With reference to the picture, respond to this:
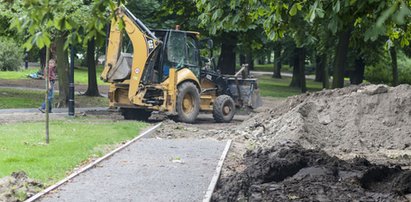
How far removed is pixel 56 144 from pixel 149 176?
3.57m

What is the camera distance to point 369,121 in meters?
18.4

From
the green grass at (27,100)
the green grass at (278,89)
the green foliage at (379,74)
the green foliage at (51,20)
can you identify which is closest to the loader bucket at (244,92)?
the green grass at (27,100)

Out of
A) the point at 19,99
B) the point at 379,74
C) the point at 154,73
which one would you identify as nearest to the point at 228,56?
the point at 19,99

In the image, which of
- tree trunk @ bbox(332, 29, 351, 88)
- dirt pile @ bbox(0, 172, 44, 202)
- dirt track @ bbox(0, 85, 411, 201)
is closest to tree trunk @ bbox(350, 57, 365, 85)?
tree trunk @ bbox(332, 29, 351, 88)

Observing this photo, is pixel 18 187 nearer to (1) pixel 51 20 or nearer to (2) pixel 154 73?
(1) pixel 51 20

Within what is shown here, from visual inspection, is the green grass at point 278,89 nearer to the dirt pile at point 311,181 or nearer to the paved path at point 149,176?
the paved path at point 149,176

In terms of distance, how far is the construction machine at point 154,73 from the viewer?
2094cm

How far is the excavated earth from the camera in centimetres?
965

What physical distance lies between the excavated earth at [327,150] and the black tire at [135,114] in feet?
12.6

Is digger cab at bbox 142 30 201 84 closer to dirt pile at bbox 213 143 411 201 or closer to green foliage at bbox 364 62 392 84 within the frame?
dirt pile at bbox 213 143 411 201

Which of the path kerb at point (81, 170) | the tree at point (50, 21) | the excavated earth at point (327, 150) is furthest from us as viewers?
the excavated earth at point (327, 150)

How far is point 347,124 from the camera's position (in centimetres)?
1828

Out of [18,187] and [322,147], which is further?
[322,147]

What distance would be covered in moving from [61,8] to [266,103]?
98.1 ft
